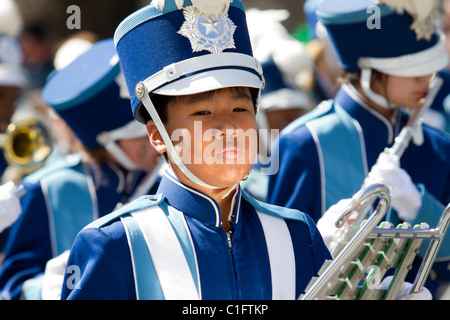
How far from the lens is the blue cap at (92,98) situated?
4484mm

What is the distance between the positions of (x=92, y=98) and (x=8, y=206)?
913mm

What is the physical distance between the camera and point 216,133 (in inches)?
99.7

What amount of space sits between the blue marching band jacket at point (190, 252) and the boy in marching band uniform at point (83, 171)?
184 cm

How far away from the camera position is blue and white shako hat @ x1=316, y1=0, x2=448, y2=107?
4270 millimetres

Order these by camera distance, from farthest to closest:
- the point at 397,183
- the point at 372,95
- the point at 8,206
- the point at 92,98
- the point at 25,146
→ the point at 25,146
the point at 92,98
the point at 372,95
the point at 397,183
the point at 8,206

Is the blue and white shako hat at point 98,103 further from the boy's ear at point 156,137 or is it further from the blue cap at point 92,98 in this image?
the boy's ear at point 156,137

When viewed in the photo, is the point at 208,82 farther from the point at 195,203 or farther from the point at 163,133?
the point at 195,203

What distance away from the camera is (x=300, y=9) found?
1273cm

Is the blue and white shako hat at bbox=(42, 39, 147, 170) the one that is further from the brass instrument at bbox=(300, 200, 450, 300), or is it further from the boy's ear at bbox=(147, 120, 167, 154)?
the brass instrument at bbox=(300, 200, 450, 300)

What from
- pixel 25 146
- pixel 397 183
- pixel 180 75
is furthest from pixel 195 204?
pixel 25 146

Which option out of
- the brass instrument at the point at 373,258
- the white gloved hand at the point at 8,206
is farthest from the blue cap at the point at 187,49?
the white gloved hand at the point at 8,206

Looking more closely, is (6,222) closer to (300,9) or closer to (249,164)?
(249,164)

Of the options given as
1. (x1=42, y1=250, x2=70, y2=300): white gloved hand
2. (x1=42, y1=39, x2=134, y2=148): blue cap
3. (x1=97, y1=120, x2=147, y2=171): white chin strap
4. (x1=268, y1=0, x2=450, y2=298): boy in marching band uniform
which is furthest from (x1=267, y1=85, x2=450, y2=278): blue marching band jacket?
(x1=42, y1=250, x2=70, y2=300): white gloved hand

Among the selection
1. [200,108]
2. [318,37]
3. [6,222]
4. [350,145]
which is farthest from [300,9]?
[200,108]
